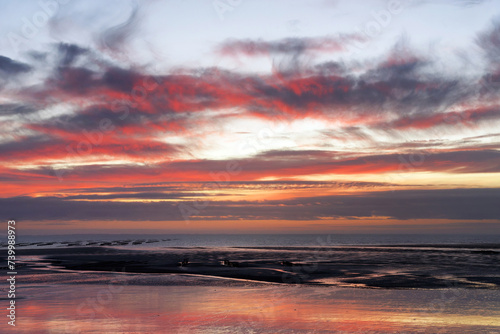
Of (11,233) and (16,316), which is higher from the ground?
(11,233)

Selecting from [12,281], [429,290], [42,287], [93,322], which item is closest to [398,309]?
[429,290]

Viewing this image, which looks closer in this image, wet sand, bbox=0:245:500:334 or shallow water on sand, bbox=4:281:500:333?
shallow water on sand, bbox=4:281:500:333

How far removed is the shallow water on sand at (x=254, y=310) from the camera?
18938mm

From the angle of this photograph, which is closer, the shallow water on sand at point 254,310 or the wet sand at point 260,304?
the shallow water on sand at point 254,310

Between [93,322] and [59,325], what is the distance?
1439 millimetres

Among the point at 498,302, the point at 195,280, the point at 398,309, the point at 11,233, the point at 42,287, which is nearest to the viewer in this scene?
the point at 398,309

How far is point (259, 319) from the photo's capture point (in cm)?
2077

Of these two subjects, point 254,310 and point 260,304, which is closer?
point 254,310

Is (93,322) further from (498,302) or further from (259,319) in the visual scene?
(498,302)

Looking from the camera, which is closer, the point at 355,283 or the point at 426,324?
the point at 426,324

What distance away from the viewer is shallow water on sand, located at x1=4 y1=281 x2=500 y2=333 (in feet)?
62.1

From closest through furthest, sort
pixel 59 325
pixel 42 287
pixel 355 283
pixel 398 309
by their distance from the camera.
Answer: pixel 59 325 < pixel 398 309 < pixel 42 287 < pixel 355 283

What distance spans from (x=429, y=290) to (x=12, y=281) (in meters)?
34.1

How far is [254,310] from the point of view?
23219mm
